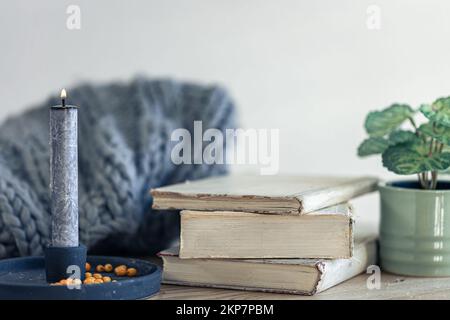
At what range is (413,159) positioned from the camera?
0.92 metres

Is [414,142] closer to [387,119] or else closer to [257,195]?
[387,119]

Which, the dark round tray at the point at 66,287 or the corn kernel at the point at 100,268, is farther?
the corn kernel at the point at 100,268

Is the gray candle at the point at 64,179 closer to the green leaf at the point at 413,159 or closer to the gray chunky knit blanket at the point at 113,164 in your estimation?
the gray chunky knit blanket at the point at 113,164

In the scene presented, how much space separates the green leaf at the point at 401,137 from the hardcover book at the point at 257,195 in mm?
81

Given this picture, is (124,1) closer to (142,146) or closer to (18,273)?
(142,146)

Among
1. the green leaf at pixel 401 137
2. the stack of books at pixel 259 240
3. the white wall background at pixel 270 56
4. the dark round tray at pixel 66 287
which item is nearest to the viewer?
the dark round tray at pixel 66 287

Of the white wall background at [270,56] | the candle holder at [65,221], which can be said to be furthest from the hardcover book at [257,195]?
the white wall background at [270,56]

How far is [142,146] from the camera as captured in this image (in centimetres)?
109

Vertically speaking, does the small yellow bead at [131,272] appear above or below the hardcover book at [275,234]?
→ below

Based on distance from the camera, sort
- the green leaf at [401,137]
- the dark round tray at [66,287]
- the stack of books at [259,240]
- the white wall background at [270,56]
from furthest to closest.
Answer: the white wall background at [270,56] → the green leaf at [401,137] → the stack of books at [259,240] → the dark round tray at [66,287]

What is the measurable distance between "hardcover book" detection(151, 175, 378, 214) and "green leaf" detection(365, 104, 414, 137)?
0.26ft

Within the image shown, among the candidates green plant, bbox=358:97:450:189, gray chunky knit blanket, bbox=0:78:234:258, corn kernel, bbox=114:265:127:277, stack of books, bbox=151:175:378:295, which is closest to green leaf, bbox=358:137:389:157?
green plant, bbox=358:97:450:189

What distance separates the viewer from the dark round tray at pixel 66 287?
731 mm
